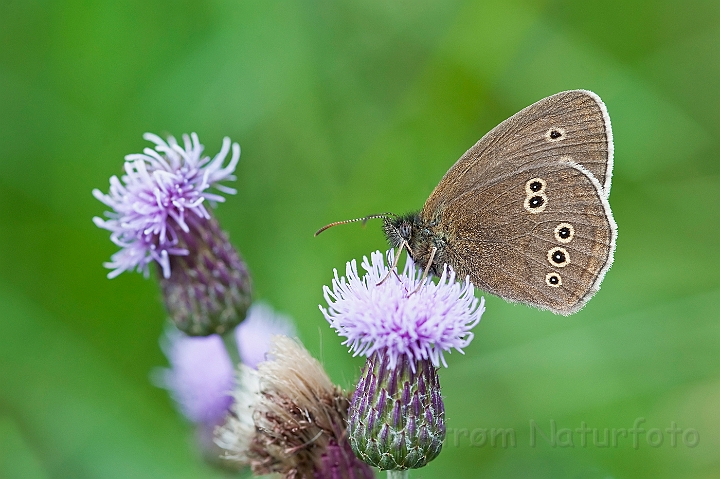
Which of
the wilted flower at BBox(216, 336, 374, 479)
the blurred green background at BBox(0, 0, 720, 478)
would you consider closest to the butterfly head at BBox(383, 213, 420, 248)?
the wilted flower at BBox(216, 336, 374, 479)

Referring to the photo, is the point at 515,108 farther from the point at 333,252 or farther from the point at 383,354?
the point at 383,354

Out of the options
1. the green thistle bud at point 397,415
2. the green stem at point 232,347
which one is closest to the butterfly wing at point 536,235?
the green thistle bud at point 397,415

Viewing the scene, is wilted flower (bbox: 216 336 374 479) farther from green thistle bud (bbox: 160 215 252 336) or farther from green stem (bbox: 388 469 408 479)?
green thistle bud (bbox: 160 215 252 336)

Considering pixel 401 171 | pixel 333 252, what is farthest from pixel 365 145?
pixel 333 252

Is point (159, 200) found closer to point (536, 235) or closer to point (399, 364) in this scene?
point (399, 364)

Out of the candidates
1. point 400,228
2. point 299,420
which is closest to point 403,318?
point 299,420

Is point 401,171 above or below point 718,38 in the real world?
below
